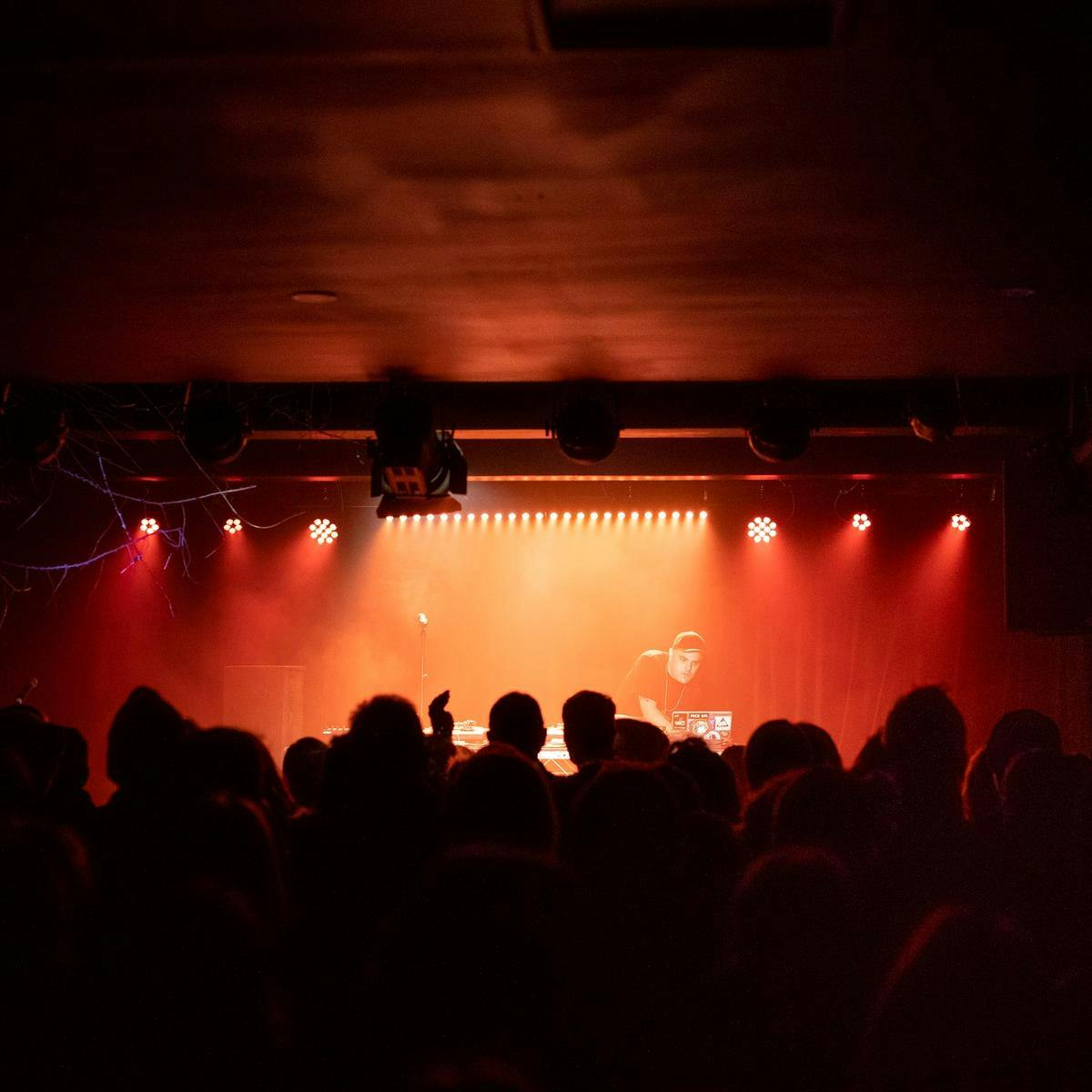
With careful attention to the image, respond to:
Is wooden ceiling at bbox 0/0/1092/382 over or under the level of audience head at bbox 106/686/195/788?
over

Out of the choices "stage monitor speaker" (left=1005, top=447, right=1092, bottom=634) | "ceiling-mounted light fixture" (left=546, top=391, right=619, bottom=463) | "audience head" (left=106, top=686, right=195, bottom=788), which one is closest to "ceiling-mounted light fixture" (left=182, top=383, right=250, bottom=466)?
"ceiling-mounted light fixture" (left=546, top=391, right=619, bottom=463)

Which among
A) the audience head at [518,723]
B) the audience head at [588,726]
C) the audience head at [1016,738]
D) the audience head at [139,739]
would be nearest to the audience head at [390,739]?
the audience head at [139,739]

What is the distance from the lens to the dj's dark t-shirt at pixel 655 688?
852 cm

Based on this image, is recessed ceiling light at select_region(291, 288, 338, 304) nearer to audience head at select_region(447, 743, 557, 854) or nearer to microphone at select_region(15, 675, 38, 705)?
audience head at select_region(447, 743, 557, 854)

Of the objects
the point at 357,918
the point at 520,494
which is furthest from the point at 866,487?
the point at 357,918

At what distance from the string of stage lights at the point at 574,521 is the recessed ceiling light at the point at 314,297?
188 inches

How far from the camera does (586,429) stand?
484 centimetres

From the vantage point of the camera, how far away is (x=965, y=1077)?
1.46 meters

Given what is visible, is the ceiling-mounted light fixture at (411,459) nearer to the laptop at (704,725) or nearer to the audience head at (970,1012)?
the laptop at (704,725)

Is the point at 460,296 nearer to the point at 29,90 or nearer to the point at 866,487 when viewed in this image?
the point at 29,90

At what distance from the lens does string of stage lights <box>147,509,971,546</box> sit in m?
8.44

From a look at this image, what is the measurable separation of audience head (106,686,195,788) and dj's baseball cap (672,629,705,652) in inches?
232

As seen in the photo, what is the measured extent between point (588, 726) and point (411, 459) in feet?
5.64

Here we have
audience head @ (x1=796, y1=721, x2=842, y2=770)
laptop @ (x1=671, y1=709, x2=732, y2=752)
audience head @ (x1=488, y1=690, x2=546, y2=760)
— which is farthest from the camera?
laptop @ (x1=671, y1=709, x2=732, y2=752)
